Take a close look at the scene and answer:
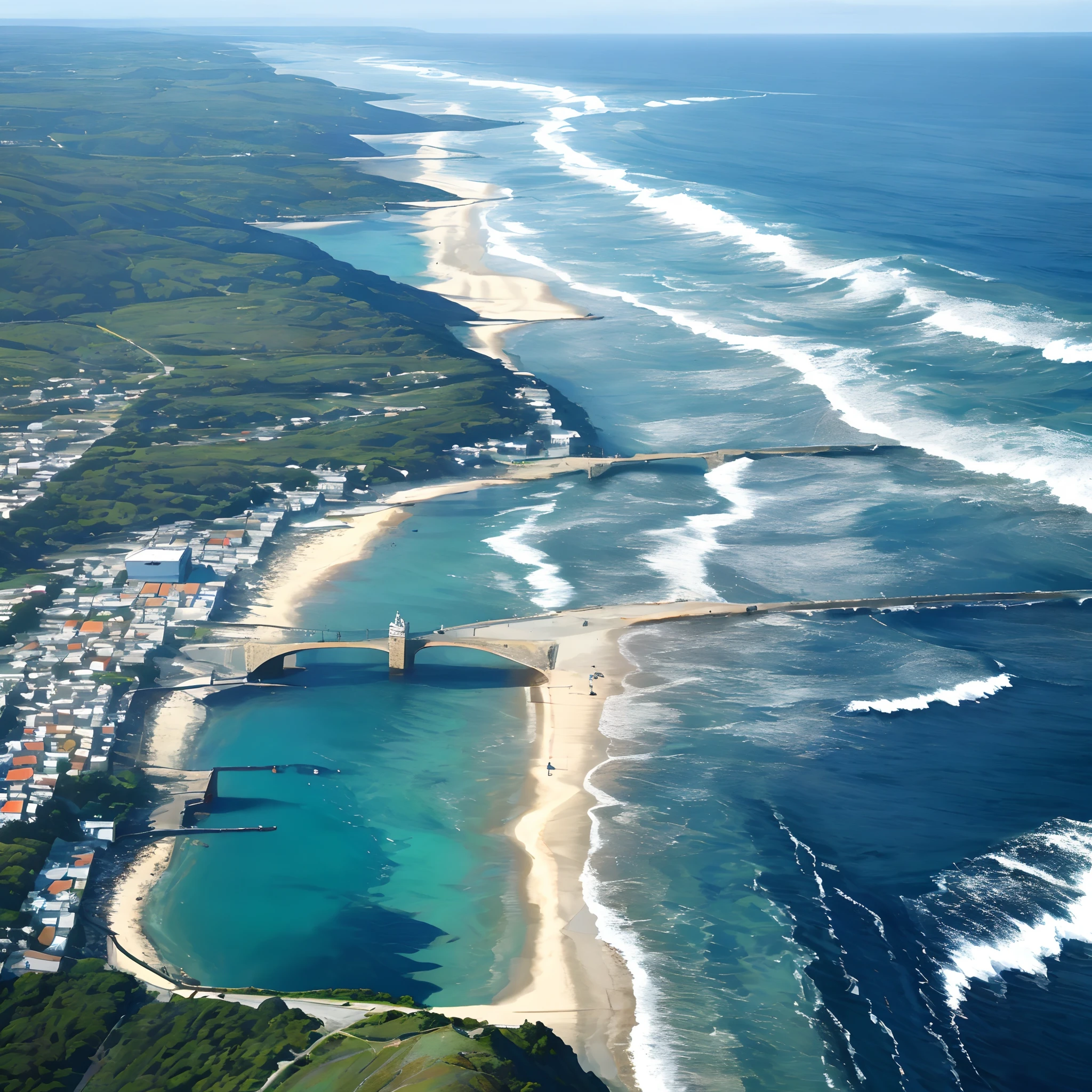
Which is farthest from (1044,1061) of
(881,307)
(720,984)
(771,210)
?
(771,210)

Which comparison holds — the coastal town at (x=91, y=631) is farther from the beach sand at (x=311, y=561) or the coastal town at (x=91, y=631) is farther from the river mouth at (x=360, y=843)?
the river mouth at (x=360, y=843)

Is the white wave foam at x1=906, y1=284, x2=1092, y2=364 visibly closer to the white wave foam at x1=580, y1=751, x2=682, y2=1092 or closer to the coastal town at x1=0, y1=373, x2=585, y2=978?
the coastal town at x1=0, y1=373, x2=585, y2=978

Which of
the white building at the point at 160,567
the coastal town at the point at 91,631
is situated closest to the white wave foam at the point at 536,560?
the coastal town at the point at 91,631

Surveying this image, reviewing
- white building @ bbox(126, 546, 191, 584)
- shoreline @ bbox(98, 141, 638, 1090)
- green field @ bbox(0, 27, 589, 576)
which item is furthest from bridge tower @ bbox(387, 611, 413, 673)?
green field @ bbox(0, 27, 589, 576)

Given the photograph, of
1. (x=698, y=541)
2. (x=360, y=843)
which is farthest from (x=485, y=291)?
(x=360, y=843)

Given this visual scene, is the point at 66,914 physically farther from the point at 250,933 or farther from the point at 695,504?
the point at 695,504

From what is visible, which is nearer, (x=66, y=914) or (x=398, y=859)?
(x=66, y=914)
